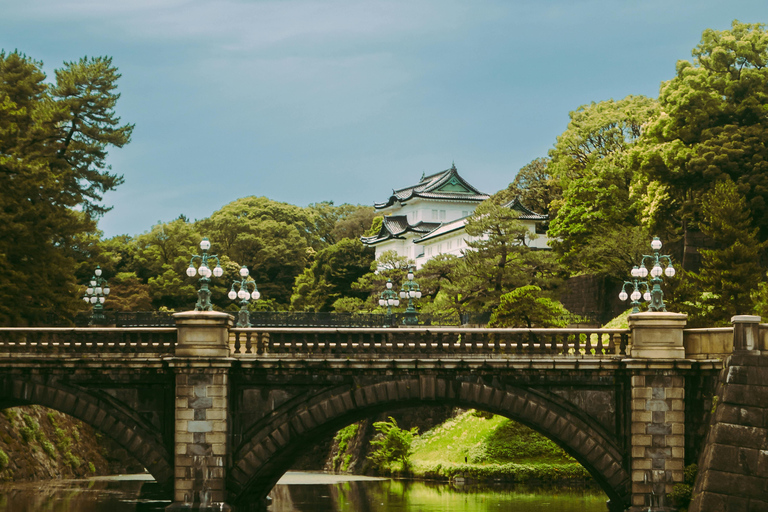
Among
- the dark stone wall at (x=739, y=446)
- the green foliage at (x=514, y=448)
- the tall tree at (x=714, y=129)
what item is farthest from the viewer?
the tall tree at (x=714, y=129)

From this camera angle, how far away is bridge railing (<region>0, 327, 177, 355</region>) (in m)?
29.3

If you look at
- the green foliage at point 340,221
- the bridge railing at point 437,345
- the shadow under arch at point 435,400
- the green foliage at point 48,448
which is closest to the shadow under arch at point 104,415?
the shadow under arch at point 435,400

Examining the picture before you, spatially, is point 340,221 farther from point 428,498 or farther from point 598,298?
point 428,498

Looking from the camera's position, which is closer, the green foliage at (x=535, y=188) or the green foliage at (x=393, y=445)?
the green foliage at (x=393, y=445)

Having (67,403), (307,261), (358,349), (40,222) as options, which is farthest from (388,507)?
(307,261)

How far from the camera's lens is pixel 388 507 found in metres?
38.9

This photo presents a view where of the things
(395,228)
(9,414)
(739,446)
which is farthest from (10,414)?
(395,228)

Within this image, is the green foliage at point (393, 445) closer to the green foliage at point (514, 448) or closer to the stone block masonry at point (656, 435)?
the green foliage at point (514, 448)

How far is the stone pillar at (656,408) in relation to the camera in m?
27.9

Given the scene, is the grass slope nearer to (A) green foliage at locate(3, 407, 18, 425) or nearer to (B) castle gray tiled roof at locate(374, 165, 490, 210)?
(A) green foliage at locate(3, 407, 18, 425)

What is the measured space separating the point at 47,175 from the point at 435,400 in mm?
26705

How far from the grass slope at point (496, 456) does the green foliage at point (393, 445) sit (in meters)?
1.29

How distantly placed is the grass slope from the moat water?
46.4 inches

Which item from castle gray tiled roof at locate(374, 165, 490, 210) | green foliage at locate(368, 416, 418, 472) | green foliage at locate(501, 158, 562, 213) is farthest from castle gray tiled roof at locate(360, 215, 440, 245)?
green foliage at locate(368, 416, 418, 472)
